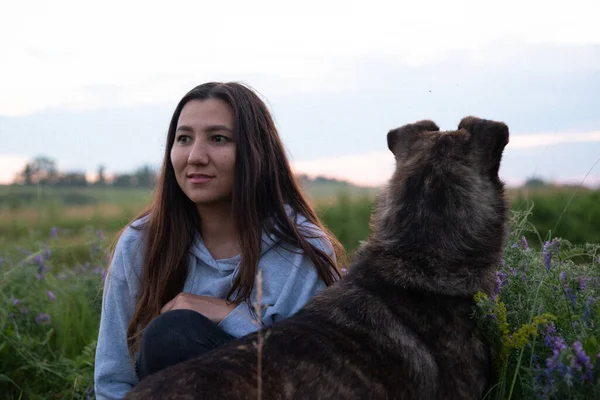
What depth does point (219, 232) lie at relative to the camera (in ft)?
14.6

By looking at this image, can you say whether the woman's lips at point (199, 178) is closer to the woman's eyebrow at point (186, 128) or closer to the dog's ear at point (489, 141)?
the woman's eyebrow at point (186, 128)

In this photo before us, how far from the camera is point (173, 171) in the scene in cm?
458

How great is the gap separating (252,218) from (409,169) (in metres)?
1.24

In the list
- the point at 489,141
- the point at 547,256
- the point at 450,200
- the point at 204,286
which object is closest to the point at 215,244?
the point at 204,286

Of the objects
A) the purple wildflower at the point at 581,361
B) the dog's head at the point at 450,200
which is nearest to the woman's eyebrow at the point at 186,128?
the dog's head at the point at 450,200

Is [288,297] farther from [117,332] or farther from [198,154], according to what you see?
[117,332]

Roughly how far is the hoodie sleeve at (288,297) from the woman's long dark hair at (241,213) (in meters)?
0.06

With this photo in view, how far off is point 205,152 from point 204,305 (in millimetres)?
933

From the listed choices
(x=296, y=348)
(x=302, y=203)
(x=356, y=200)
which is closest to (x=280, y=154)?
(x=302, y=203)

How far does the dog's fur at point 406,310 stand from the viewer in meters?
2.81

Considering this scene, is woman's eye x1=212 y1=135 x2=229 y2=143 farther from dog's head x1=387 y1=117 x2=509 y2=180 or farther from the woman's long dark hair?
dog's head x1=387 y1=117 x2=509 y2=180

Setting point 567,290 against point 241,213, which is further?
point 241,213

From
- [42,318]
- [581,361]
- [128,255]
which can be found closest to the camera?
[581,361]

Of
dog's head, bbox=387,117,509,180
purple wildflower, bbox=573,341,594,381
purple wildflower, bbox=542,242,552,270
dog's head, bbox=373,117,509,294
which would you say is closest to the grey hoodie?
dog's head, bbox=373,117,509,294
